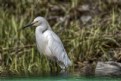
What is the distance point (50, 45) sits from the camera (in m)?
9.38

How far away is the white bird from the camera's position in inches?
367

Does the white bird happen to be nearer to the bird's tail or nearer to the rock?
the bird's tail

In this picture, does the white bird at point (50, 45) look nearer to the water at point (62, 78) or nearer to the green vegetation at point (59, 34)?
the green vegetation at point (59, 34)

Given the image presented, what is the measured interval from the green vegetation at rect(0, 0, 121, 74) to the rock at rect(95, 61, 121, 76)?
621mm

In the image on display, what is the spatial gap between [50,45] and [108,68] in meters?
1.15

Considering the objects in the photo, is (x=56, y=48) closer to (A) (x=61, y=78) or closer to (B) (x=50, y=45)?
(B) (x=50, y=45)

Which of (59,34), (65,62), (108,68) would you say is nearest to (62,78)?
(65,62)

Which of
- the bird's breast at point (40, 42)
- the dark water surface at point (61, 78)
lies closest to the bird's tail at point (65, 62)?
the bird's breast at point (40, 42)

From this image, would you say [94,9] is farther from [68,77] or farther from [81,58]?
[68,77]

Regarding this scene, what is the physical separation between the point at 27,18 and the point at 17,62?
2.90 m

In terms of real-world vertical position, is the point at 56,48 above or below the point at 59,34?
below

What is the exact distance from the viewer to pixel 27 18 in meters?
12.3

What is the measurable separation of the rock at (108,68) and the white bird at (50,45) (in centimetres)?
56

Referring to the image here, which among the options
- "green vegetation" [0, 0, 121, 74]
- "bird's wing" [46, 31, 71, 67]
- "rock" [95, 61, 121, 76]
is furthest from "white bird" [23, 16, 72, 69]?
"rock" [95, 61, 121, 76]
